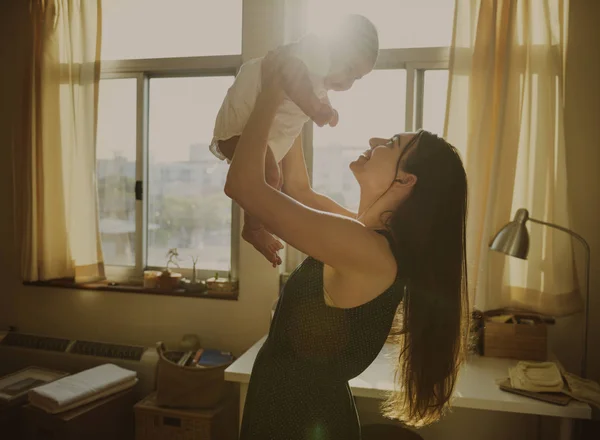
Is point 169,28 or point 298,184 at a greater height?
point 169,28

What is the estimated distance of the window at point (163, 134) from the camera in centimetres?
291

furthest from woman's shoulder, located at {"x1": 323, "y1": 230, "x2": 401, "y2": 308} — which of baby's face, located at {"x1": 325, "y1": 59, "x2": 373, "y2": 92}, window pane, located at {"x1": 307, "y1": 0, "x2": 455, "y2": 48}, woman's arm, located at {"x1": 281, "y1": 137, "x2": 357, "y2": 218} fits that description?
window pane, located at {"x1": 307, "y1": 0, "x2": 455, "y2": 48}

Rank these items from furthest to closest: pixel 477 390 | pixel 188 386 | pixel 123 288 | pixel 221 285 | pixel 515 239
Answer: pixel 123 288 → pixel 221 285 → pixel 188 386 → pixel 515 239 → pixel 477 390

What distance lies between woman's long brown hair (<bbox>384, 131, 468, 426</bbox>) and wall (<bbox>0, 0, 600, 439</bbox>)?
1.51 m

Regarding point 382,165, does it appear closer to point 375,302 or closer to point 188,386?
point 375,302

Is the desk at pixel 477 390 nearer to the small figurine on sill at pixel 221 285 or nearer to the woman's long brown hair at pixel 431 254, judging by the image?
the woman's long brown hair at pixel 431 254

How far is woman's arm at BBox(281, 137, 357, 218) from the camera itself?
4.63 feet

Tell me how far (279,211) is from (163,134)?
2.31 metres

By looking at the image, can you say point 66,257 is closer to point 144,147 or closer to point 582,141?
point 144,147

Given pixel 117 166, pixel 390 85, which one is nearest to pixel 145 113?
pixel 117 166

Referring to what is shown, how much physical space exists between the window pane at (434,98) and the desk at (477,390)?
47.8 inches

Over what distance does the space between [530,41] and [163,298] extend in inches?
89.4

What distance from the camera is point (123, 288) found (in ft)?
9.62

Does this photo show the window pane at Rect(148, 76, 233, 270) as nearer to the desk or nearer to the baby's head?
the desk
